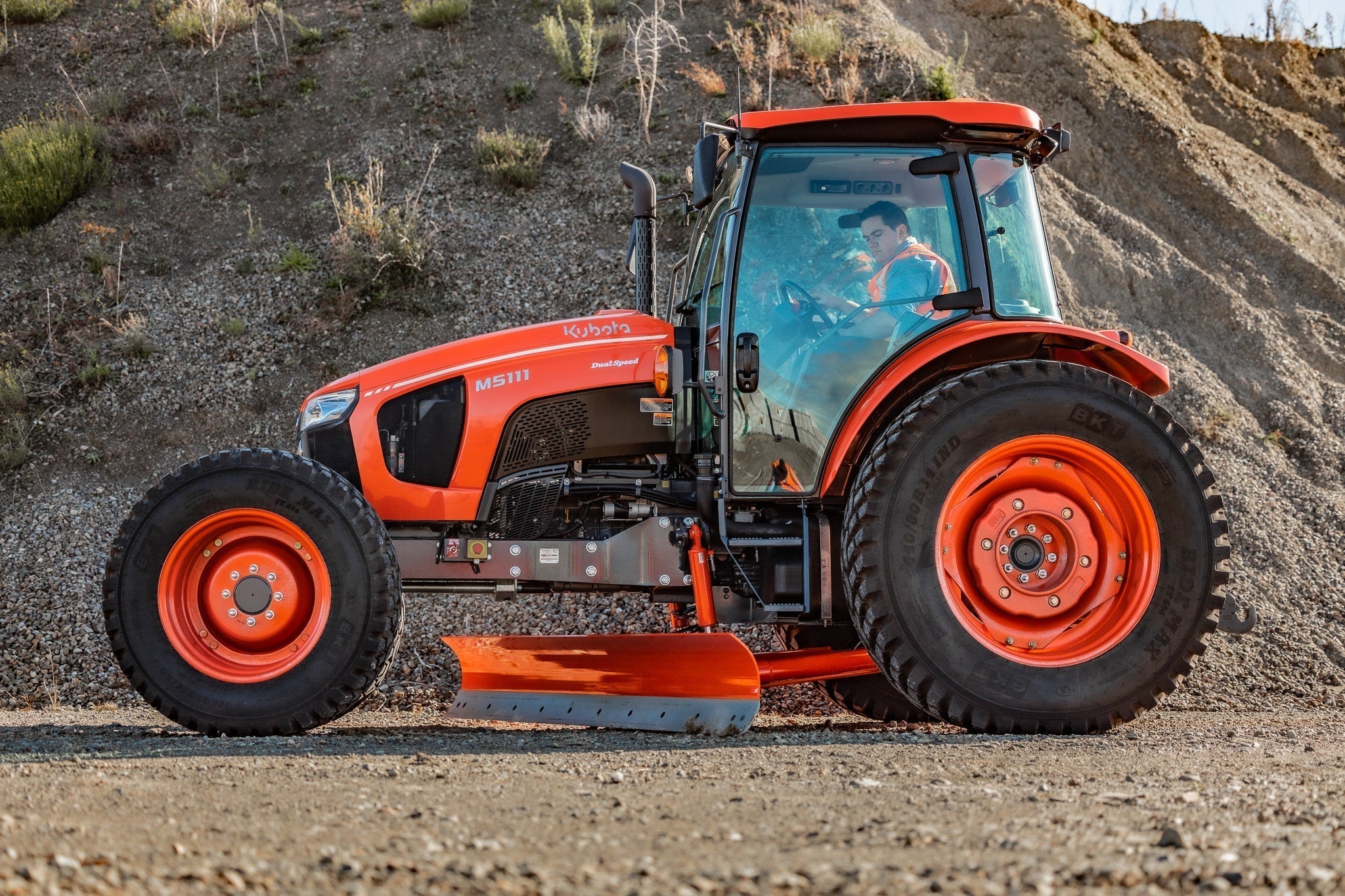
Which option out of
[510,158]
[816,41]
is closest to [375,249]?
[510,158]

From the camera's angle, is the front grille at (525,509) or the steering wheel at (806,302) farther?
the front grille at (525,509)

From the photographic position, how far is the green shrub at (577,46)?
12445mm

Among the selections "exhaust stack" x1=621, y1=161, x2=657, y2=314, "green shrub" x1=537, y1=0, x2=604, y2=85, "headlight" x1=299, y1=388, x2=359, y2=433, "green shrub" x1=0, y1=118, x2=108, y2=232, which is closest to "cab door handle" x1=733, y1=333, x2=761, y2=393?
"exhaust stack" x1=621, y1=161, x2=657, y2=314

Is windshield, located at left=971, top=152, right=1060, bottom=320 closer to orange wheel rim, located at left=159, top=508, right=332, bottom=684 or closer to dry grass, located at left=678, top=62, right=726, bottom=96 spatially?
orange wheel rim, located at left=159, top=508, right=332, bottom=684

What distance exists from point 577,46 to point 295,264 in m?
4.74

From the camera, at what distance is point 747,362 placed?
4391 mm

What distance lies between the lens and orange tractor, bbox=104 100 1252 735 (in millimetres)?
4102

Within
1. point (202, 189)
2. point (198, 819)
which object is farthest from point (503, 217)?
point (198, 819)

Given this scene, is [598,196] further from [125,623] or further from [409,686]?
[125,623]

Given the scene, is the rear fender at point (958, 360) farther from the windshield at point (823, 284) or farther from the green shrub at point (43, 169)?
the green shrub at point (43, 169)

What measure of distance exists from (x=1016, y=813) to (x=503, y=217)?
9.28 m

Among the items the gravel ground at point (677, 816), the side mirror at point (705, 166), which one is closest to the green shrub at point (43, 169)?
the gravel ground at point (677, 816)

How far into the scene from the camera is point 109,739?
4.23 metres

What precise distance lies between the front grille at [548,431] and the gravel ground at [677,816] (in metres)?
1.33
